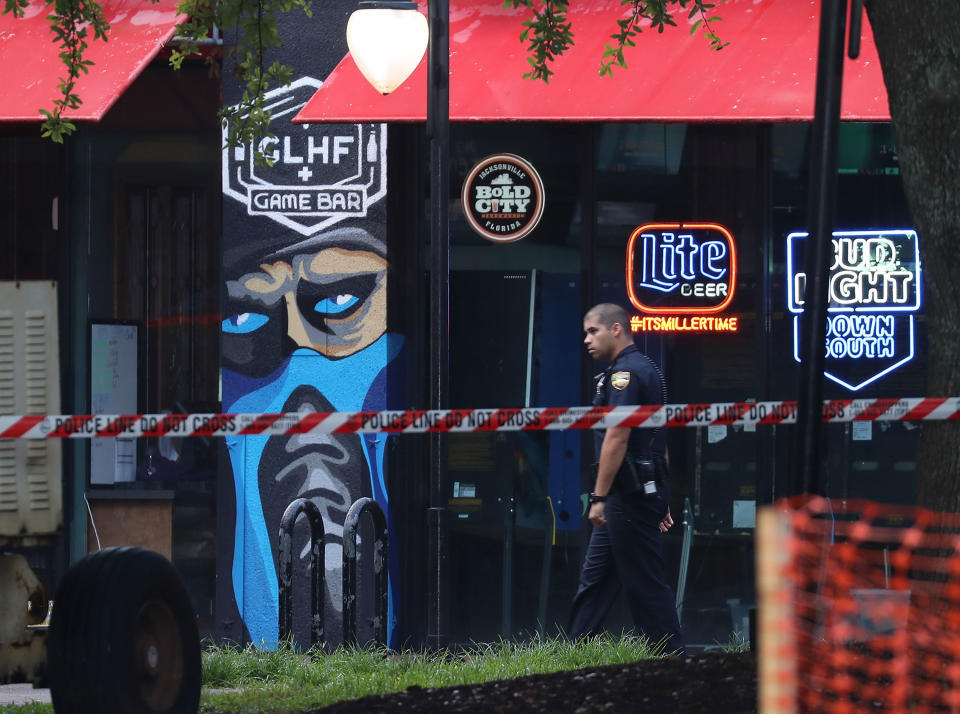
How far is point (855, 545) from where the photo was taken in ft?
26.4

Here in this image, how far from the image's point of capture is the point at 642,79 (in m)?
8.43

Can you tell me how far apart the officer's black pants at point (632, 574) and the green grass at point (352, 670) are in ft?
0.50

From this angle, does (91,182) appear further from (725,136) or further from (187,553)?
(725,136)

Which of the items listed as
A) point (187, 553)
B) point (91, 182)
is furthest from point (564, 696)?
point (91, 182)

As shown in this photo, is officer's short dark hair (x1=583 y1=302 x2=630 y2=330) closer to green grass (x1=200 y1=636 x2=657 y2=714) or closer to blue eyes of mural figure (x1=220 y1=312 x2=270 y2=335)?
green grass (x1=200 y1=636 x2=657 y2=714)

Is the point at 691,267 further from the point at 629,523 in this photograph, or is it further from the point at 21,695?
the point at 21,695

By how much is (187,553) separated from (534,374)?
8.43 feet

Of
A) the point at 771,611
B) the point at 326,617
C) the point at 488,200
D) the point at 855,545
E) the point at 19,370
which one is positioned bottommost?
the point at 326,617

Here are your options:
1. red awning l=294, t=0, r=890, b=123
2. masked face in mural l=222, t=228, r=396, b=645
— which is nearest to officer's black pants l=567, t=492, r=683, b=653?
masked face in mural l=222, t=228, r=396, b=645

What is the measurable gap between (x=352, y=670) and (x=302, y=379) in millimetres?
2608

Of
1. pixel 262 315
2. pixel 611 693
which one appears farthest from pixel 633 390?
pixel 262 315

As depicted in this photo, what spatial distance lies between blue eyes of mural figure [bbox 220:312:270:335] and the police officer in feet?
8.82

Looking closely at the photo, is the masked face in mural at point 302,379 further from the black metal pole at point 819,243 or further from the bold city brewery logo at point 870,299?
the black metal pole at point 819,243

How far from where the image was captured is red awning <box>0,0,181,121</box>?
27.4 feet
